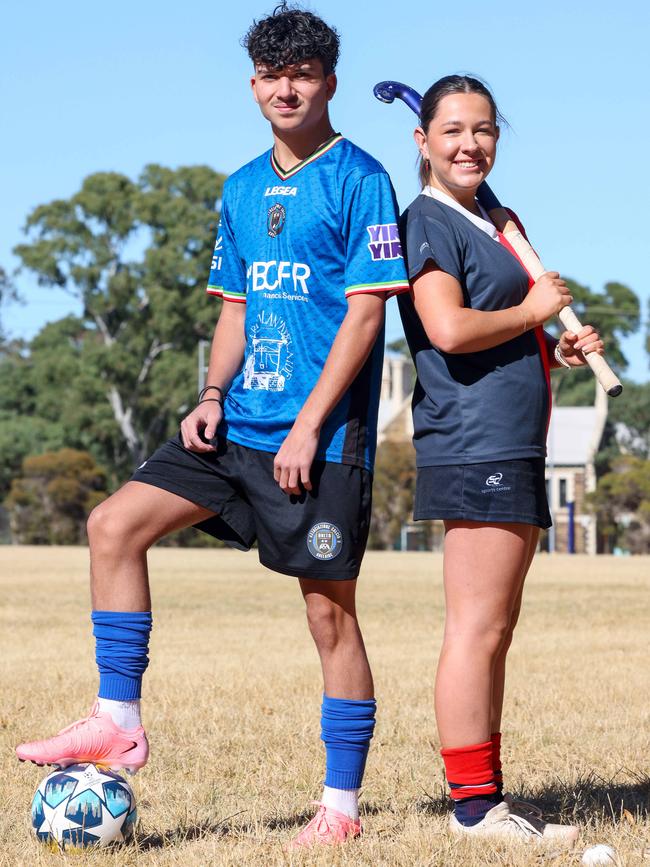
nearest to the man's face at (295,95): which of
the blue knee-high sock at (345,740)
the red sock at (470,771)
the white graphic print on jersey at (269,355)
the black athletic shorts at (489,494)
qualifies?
the white graphic print on jersey at (269,355)

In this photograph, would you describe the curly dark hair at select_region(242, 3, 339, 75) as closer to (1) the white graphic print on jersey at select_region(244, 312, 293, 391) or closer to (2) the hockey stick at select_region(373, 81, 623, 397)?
(2) the hockey stick at select_region(373, 81, 623, 397)

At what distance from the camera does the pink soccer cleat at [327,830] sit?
165 inches

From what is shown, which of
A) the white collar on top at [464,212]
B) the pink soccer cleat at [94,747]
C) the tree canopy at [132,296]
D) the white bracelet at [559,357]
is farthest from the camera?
the tree canopy at [132,296]

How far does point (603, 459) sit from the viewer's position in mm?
68312

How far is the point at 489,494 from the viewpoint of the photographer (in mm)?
4219

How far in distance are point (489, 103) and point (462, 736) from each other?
6.52 ft

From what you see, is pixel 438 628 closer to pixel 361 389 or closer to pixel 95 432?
pixel 361 389

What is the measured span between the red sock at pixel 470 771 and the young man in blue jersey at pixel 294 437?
0.97 ft

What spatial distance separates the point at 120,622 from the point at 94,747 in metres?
0.37

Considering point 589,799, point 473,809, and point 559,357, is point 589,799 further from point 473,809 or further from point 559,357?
point 559,357

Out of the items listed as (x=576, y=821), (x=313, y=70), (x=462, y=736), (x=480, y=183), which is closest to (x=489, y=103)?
(x=480, y=183)

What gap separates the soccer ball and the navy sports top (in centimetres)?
138

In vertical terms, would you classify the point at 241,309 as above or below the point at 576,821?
above

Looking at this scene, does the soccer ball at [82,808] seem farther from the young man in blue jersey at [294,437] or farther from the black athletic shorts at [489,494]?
the black athletic shorts at [489,494]
